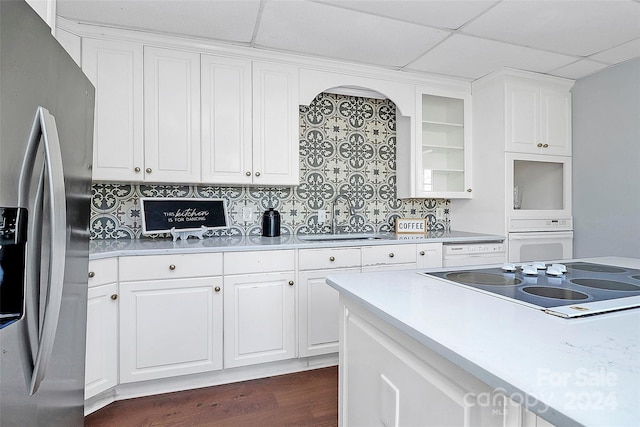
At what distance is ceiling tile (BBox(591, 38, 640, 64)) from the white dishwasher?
1.63 metres

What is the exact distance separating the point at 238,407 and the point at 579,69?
367 centimetres

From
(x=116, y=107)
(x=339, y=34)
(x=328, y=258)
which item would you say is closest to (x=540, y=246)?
(x=328, y=258)

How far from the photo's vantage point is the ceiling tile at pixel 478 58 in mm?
2475

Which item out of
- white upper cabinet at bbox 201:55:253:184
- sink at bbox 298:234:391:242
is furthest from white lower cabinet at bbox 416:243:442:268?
white upper cabinet at bbox 201:55:253:184

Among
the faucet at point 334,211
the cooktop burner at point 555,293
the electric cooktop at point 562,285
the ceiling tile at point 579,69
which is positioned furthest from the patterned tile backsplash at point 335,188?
the cooktop burner at point 555,293

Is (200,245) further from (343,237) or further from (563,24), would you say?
(563,24)

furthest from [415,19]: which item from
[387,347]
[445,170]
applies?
[387,347]

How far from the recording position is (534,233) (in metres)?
2.97

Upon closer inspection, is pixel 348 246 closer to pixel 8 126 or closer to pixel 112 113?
pixel 112 113

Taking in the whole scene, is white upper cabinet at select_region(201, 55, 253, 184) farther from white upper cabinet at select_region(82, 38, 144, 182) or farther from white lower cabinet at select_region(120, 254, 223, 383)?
white lower cabinet at select_region(120, 254, 223, 383)

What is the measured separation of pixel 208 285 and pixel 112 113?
4.21ft

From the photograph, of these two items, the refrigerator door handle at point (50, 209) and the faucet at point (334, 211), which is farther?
the faucet at point (334, 211)

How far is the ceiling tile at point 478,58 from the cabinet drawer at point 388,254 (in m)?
1.50

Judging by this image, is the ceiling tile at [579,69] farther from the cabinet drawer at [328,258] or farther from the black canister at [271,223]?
the black canister at [271,223]
